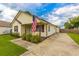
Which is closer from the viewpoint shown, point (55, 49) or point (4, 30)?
point (55, 49)

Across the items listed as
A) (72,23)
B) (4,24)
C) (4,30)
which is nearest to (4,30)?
(4,30)

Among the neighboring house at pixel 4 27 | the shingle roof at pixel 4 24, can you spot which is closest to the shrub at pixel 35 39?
the neighboring house at pixel 4 27


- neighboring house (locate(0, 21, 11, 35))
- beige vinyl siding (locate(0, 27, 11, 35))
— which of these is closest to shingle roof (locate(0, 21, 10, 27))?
neighboring house (locate(0, 21, 11, 35))

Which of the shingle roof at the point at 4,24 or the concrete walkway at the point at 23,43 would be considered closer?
the concrete walkway at the point at 23,43

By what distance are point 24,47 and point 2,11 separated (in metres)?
2.05

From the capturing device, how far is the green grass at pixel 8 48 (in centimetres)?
657

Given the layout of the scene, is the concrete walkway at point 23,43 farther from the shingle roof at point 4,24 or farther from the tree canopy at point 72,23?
the tree canopy at point 72,23

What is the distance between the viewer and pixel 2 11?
7.23m

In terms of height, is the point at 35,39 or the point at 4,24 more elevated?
the point at 4,24

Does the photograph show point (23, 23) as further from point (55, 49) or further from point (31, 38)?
point (55, 49)

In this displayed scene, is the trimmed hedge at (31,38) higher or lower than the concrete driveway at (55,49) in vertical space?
higher

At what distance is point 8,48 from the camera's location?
270 inches

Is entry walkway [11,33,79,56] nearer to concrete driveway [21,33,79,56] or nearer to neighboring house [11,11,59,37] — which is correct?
concrete driveway [21,33,79,56]

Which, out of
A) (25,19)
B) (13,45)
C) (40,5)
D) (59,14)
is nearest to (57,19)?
(59,14)
